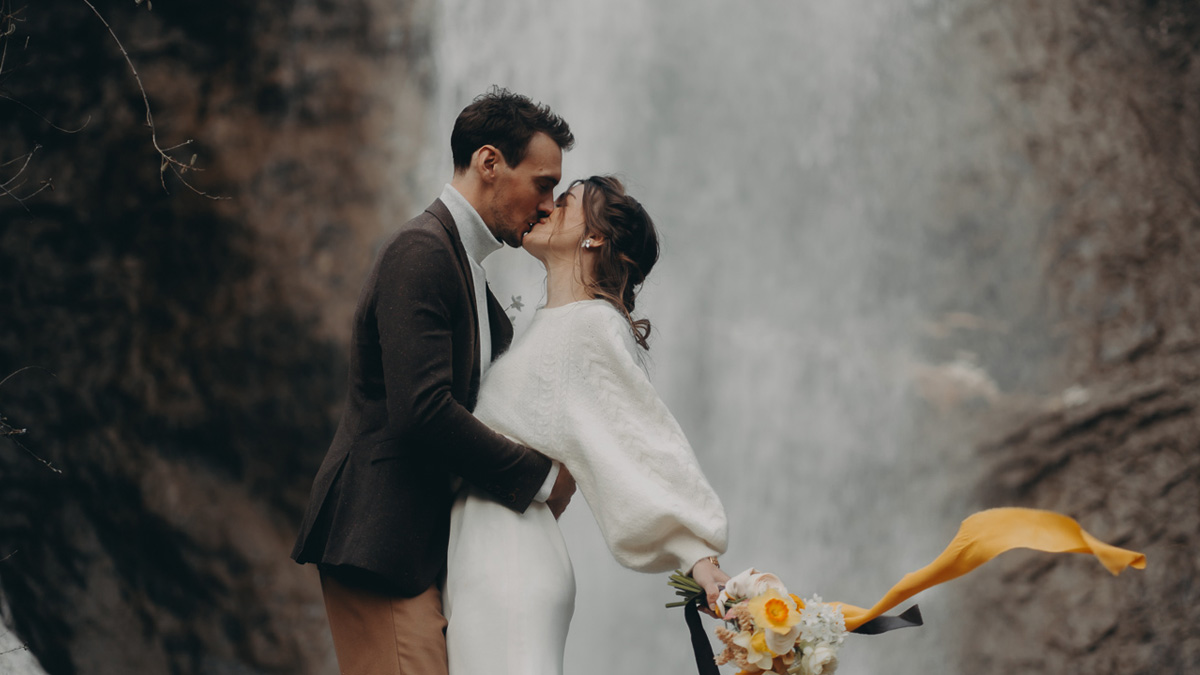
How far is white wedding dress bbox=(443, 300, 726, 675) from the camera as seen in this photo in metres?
1.96

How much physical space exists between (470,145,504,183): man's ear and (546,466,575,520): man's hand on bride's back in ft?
2.07

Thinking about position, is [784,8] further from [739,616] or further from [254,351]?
[739,616]

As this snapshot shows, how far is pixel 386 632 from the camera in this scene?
6.38ft

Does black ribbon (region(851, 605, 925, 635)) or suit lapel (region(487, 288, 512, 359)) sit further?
suit lapel (region(487, 288, 512, 359))

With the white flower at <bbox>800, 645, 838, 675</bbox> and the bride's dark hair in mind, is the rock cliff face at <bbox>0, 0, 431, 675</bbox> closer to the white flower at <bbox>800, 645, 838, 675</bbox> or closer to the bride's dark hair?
the bride's dark hair

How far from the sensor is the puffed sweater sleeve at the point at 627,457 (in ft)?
6.53

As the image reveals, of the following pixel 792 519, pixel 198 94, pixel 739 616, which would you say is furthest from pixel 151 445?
pixel 739 616

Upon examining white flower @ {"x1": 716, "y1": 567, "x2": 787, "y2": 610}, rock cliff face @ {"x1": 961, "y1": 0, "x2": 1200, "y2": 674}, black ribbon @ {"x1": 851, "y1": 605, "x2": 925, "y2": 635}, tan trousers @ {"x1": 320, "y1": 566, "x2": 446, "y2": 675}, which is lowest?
tan trousers @ {"x1": 320, "y1": 566, "x2": 446, "y2": 675}

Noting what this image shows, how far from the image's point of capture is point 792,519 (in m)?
5.55

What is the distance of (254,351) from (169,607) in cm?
127

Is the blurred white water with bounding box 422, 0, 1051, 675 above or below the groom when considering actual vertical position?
above

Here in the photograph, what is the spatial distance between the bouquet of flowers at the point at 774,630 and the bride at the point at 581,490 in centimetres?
8

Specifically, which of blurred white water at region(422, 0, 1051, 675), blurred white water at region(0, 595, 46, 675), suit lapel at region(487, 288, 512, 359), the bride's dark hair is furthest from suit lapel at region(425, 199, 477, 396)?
blurred white water at region(422, 0, 1051, 675)

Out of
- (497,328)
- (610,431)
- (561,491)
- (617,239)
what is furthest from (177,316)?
(610,431)
